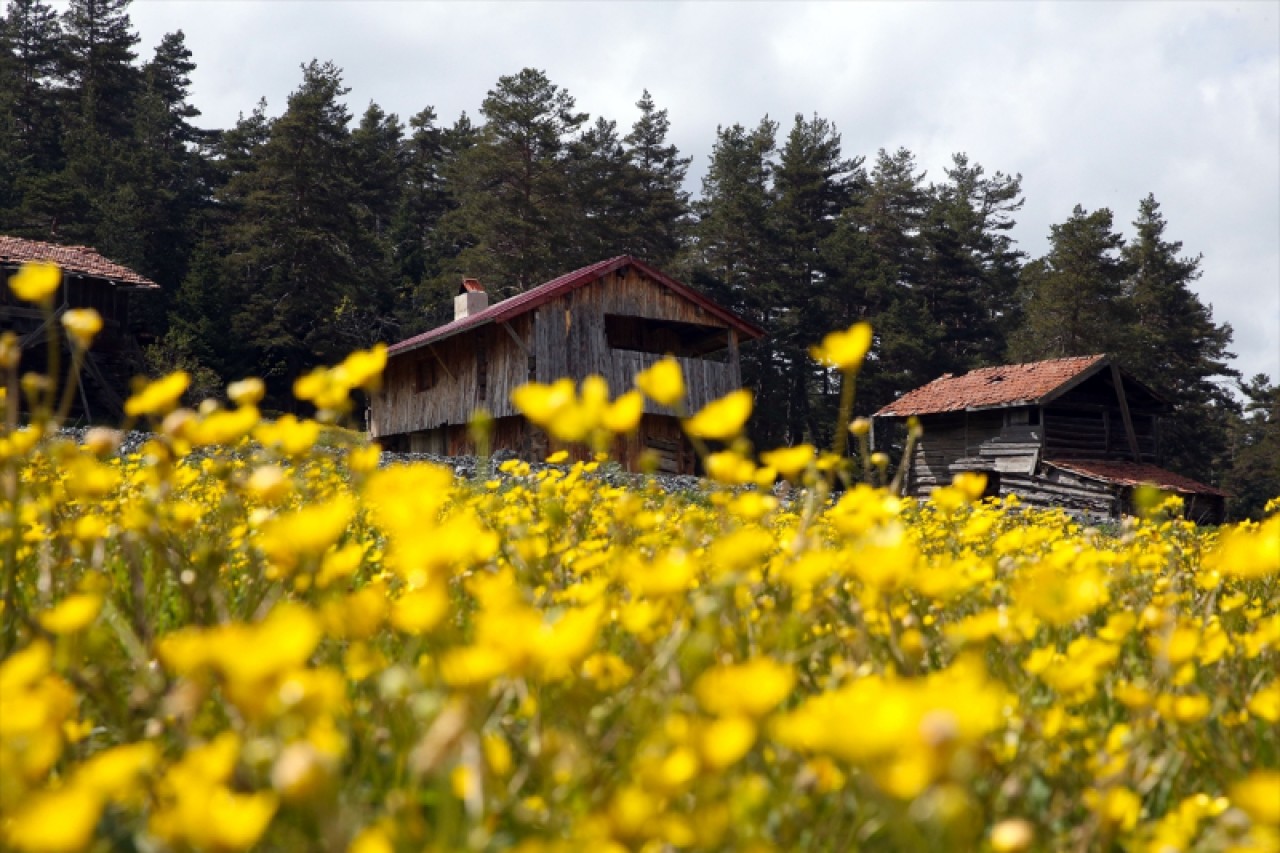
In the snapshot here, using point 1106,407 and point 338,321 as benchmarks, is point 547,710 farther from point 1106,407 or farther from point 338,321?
point 338,321

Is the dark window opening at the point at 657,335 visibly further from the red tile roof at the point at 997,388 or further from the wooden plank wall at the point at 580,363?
the red tile roof at the point at 997,388

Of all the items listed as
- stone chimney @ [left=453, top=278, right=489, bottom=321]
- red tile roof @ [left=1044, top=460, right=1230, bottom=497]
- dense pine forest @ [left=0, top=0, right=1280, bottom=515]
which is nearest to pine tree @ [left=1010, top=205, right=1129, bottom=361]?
dense pine forest @ [left=0, top=0, right=1280, bottom=515]

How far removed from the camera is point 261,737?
112 cm

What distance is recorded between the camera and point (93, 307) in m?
28.2

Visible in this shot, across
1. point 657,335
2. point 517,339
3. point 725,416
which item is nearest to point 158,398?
point 725,416

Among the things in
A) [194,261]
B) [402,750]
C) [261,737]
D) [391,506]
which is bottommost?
[402,750]

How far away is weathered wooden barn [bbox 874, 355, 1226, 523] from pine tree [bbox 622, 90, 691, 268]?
15411mm

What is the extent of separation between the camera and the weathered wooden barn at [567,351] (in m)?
22.2

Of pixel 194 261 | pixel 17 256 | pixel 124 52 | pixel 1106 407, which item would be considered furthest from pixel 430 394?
pixel 124 52

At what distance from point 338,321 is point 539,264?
7.19 metres

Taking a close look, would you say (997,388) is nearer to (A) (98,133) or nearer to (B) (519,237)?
(B) (519,237)

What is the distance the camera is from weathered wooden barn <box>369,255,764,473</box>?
22.2 m

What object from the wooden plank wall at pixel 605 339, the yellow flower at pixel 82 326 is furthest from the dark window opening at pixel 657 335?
the yellow flower at pixel 82 326

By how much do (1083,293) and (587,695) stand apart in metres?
41.5
